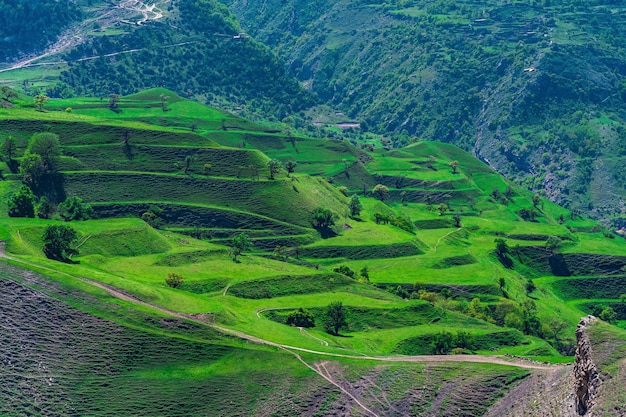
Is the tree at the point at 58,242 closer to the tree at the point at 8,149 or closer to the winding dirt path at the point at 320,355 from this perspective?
the winding dirt path at the point at 320,355

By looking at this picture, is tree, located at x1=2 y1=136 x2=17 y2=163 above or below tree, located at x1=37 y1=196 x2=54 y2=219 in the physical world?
above

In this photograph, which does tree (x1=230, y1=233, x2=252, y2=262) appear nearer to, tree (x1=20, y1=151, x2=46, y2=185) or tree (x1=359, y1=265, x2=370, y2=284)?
tree (x1=359, y1=265, x2=370, y2=284)

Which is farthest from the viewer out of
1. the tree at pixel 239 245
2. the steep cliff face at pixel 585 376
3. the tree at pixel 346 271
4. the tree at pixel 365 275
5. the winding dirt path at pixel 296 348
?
the tree at pixel 365 275

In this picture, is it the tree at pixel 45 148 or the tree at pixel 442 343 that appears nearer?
the tree at pixel 442 343

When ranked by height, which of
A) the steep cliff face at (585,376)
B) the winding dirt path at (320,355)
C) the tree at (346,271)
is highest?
the steep cliff face at (585,376)


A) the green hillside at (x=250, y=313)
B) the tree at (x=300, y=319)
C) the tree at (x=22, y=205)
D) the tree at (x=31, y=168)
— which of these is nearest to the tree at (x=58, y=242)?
the green hillside at (x=250, y=313)

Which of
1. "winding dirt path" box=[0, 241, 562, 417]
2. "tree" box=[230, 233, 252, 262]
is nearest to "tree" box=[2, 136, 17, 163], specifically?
"tree" box=[230, 233, 252, 262]
